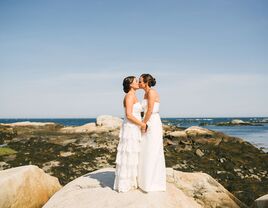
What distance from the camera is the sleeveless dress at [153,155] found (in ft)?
28.3

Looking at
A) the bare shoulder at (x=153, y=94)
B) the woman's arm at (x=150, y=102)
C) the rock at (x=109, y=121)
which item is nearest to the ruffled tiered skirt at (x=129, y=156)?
the woman's arm at (x=150, y=102)

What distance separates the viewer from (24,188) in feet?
31.9

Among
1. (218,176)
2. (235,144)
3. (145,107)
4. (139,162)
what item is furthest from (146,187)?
(235,144)

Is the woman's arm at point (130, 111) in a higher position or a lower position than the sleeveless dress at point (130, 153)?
higher

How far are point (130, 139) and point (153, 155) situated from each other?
2.58 ft

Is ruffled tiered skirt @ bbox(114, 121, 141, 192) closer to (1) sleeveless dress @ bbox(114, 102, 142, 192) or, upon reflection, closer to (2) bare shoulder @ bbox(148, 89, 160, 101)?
(1) sleeveless dress @ bbox(114, 102, 142, 192)

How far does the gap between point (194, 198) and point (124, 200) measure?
259 cm

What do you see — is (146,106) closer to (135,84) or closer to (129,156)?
(135,84)

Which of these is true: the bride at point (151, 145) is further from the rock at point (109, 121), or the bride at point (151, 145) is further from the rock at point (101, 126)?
the rock at point (109, 121)

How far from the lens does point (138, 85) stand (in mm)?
8992

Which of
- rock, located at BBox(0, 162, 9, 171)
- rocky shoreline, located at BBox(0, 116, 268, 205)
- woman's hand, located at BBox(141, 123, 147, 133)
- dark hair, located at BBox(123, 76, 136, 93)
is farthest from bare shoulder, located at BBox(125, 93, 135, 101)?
rock, located at BBox(0, 162, 9, 171)

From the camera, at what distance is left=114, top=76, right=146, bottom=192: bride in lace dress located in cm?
865

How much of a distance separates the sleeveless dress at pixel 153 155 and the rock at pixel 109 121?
38740 millimetres

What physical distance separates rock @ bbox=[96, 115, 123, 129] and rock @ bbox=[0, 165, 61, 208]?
121 feet
